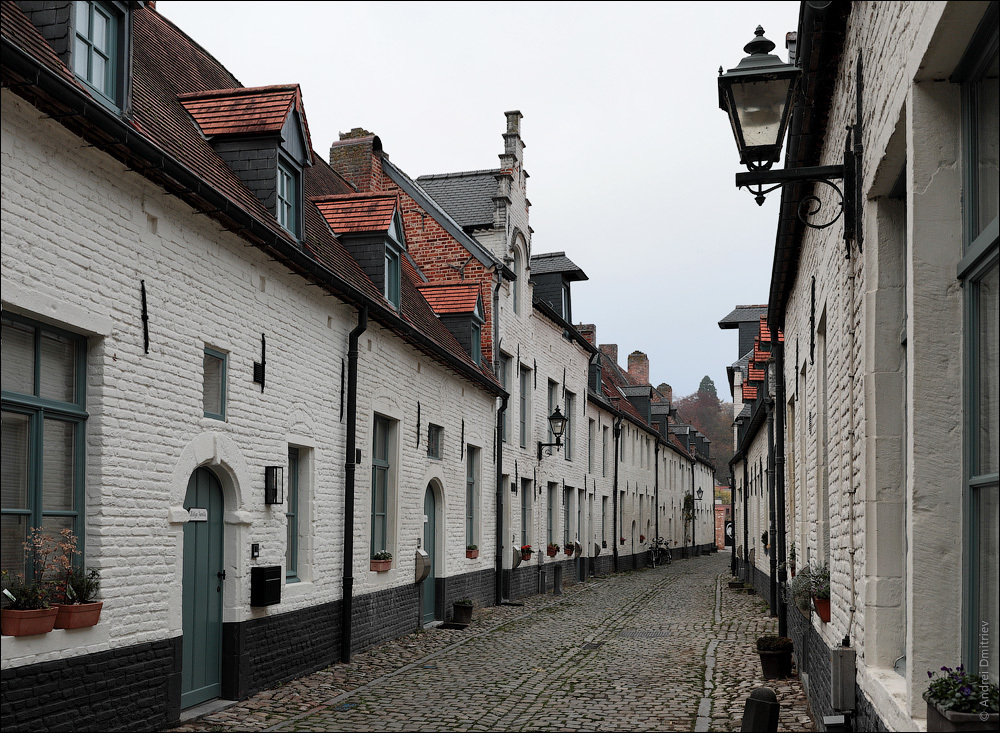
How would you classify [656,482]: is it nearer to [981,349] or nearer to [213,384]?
[213,384]

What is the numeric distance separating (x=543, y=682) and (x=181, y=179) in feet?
20.8

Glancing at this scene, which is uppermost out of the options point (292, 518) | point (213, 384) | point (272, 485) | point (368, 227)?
point (368, 227)

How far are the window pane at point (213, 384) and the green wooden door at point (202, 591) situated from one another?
1.85 feet

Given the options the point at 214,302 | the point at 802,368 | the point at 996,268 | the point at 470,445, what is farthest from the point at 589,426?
the point at 996,268

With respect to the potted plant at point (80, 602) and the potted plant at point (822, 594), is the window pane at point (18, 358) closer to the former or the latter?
the potted plant at point (80, 602)

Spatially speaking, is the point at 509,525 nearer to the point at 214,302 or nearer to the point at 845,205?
the point at 214,302

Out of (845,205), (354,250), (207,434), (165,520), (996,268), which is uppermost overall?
(354,250)

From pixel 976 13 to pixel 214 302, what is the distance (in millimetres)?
6993

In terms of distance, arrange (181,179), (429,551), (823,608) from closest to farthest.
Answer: (823,608) < (181,179) < (429,551)

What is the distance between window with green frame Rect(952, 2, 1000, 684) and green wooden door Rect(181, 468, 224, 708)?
6.64 m

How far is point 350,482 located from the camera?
12031 millimetres

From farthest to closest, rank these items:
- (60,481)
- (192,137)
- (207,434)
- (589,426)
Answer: (589,426) → (192,137) → (207,434) → (60,481)

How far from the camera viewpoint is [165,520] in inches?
316

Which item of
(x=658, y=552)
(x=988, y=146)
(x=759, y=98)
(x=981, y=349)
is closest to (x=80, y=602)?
(x=759, y=98)
